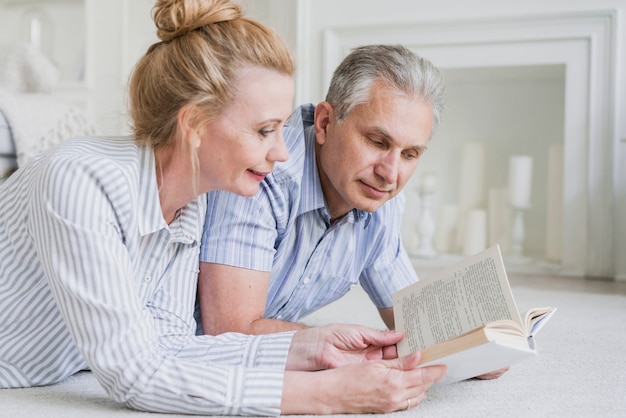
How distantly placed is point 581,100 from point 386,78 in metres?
1.98

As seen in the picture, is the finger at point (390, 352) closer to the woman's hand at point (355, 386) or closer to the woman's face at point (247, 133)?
the woman's hand at point (355, 386)

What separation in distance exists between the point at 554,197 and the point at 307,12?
1370mm

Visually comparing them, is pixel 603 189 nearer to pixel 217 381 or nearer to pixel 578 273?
pixel 578 273

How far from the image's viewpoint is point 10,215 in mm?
1176

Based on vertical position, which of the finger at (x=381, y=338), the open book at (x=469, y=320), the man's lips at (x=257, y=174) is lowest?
the finger at (x=381, y=338)

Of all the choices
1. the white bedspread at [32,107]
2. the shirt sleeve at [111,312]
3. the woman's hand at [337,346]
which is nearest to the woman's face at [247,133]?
the shirt sleeve at [111,312]

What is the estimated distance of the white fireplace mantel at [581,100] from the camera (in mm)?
3086

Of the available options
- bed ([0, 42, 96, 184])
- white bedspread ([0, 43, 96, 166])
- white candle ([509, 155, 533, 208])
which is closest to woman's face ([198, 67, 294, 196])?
bed ([0, 42, 96, 184])

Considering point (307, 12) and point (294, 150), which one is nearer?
point (294, 150)

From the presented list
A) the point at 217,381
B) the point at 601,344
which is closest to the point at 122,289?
the point at 217,381

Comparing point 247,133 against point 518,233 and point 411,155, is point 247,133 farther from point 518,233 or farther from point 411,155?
point 518,233

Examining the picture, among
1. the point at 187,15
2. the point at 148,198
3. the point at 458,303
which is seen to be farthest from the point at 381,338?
the point at 187,15

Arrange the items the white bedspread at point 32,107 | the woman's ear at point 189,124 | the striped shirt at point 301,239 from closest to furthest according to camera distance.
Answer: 1. the woman's ear at point 189,124
2. the striped shirt at point 301,239
3. the white bedspread at point 32,107

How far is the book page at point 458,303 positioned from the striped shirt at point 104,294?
21cm
